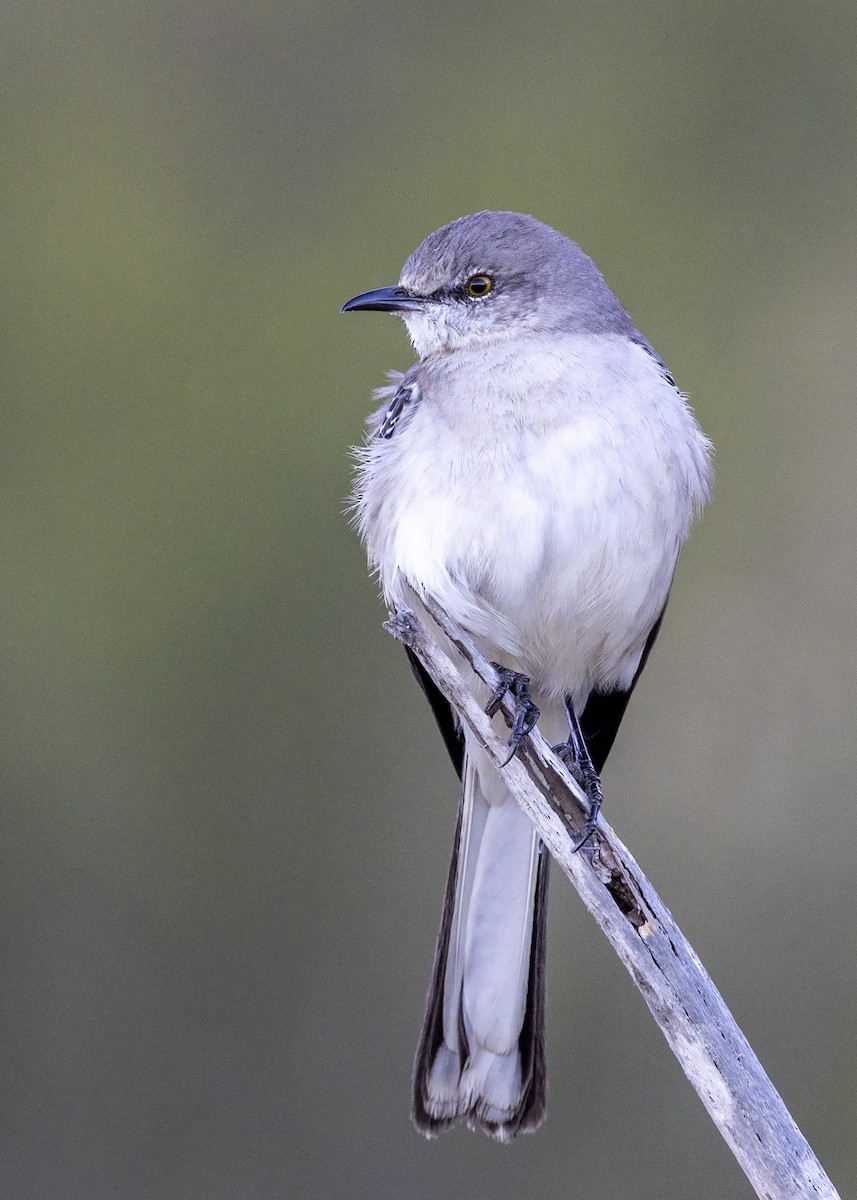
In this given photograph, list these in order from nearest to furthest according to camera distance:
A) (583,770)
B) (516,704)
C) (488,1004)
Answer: (516,704) → (488,1004) → (583,770)

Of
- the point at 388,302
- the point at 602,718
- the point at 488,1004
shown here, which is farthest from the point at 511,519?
the point at 488,1004

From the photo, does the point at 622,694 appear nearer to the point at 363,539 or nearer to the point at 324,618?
the point at 363,539

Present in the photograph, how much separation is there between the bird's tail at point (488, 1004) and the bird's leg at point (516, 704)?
1.54ft

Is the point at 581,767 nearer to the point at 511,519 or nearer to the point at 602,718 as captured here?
→ the point at 602,718

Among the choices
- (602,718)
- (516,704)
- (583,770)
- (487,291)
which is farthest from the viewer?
(602,718)

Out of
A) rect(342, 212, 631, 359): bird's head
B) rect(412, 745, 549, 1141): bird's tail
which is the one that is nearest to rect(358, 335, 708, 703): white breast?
rect(342, 212, 631, 359): bird's head

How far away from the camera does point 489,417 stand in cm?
353

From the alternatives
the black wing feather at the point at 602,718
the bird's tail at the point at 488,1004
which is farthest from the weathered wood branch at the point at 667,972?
the black wing feather at the point at 602,718

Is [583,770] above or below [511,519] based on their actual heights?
below

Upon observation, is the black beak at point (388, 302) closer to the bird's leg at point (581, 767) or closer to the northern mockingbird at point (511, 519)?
the northern mockingbird at point (511, 519)

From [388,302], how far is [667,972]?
1985 mm

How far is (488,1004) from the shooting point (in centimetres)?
344

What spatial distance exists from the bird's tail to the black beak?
1.44 metres

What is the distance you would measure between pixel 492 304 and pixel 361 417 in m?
1.86
